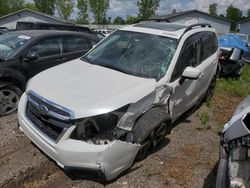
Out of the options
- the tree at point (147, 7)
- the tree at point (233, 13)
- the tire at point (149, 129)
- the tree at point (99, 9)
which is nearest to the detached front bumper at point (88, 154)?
the tire at point (149, 129)

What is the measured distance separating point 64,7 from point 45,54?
49.2 metres

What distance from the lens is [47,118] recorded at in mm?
3236

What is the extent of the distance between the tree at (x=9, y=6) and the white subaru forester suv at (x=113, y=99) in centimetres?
6411

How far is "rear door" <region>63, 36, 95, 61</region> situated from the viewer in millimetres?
6496

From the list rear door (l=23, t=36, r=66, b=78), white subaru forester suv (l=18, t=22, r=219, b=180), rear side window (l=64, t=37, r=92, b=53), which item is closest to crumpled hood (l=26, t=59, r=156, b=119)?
white subaru forester suv (l=18, t=22, r=219, b=180)

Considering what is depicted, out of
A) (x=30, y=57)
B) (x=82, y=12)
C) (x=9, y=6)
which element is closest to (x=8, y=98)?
(x=30, y=57)

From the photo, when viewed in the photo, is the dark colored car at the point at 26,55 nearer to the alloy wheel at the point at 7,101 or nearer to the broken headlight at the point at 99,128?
the alloy wheel at the point at 7,101

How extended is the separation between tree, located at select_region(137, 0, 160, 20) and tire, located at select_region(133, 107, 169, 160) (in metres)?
40.7

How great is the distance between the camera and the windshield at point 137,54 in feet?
13.2

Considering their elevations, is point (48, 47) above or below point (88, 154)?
above

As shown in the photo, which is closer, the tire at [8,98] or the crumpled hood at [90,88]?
the crumpled hood at [90,88]

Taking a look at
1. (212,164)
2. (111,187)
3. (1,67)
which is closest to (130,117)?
(111,187)

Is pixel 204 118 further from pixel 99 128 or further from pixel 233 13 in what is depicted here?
pixel 233 13

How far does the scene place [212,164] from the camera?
13.1 ft
